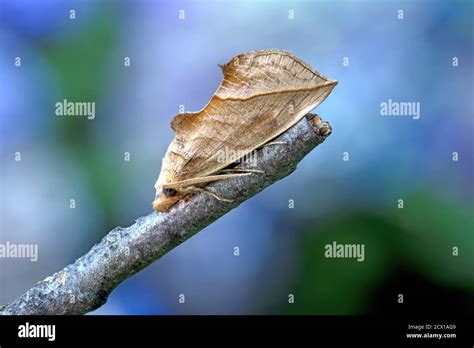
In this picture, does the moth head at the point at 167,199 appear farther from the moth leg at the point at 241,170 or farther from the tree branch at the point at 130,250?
the moth leg at the point at 241,170

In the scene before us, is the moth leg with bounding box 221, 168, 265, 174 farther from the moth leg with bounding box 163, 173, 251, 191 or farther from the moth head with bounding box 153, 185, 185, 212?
the moth head with bounding box 153, 185, 185, 212

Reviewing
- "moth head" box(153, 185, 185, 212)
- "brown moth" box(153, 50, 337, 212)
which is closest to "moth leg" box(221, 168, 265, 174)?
"brown moth" box(153, 50, 337, 212)

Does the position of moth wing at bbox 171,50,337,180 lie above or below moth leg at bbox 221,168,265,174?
above

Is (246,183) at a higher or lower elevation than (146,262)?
higher

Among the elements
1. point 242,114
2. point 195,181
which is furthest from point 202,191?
point 242,114

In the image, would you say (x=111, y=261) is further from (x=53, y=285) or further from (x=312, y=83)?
(x=312, y=83)

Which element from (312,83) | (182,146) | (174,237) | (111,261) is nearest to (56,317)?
(111,261)

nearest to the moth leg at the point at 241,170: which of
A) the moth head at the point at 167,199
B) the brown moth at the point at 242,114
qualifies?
the brown moth at the point at 242,114

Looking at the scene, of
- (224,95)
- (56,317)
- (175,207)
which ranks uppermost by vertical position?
(224,95)
